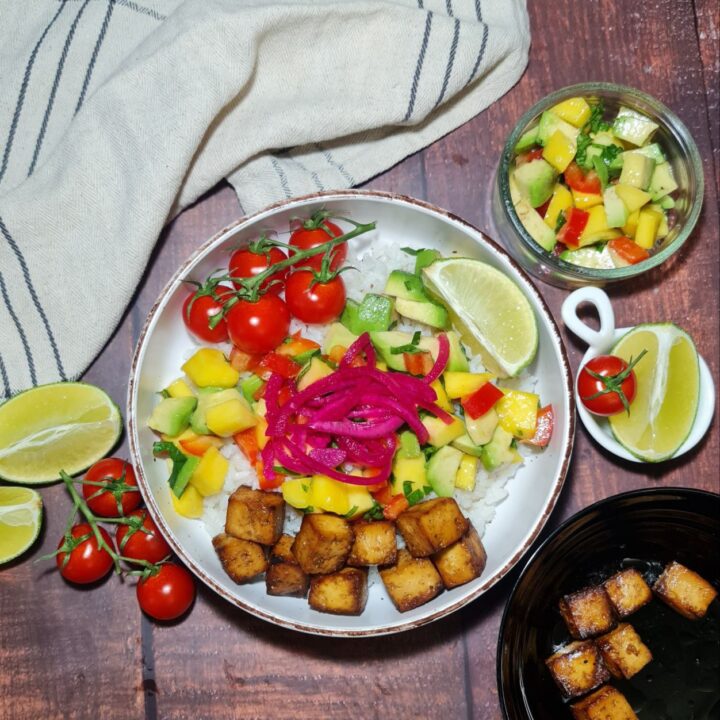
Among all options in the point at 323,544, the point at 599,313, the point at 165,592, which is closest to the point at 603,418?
the point at 599,313

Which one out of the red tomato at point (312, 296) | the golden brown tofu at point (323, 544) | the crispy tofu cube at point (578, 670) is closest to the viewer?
the golden brown tofu at point (323, 544)

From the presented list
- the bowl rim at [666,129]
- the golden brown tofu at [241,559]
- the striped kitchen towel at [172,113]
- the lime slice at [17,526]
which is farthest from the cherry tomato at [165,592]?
the bowl rim at [666,129]

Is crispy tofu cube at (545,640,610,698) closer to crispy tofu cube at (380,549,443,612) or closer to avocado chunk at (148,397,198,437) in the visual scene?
crispy tofu cube at (380,549,443,612)

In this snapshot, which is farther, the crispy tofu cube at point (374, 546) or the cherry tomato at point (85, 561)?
the cherry tomato at point (85, 561)

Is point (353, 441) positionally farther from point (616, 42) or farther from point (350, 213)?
point (616, 42)

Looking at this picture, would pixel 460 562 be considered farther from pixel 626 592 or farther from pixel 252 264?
pixel 252 264

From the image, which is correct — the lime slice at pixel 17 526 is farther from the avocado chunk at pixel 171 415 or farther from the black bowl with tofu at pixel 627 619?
the black bowl with tofu at pixel 627 619
